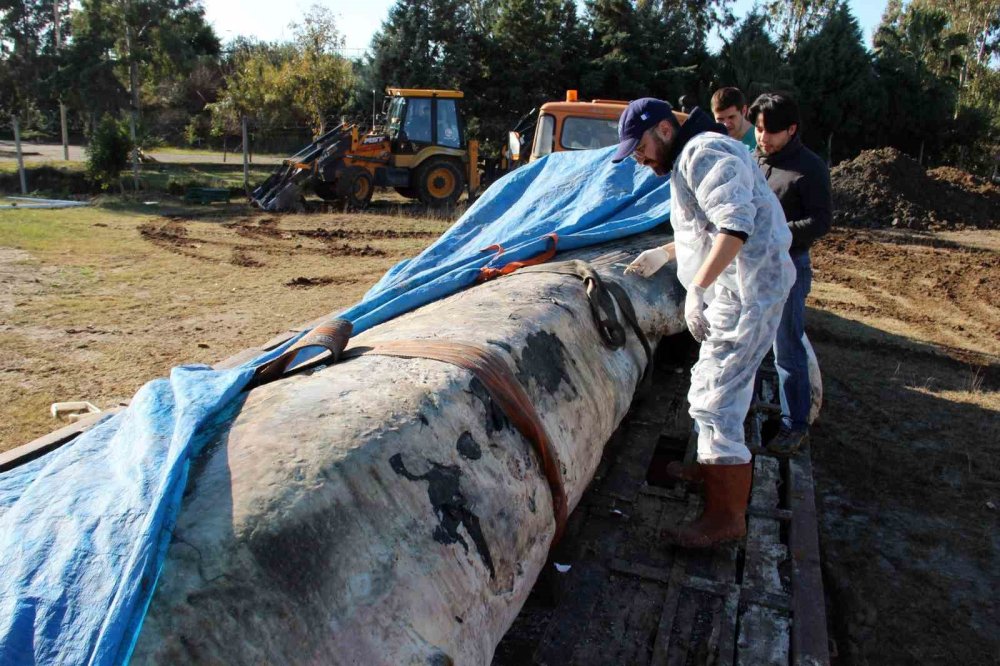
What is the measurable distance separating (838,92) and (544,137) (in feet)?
59.3

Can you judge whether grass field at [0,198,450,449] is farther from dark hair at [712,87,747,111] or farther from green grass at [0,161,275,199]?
dark hair at [712,87,747,111]

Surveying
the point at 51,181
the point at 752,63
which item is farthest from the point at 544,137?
the point at 752,63

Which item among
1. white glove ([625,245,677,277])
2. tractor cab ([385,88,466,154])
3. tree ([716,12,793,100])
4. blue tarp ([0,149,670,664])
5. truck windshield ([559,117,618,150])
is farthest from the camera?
tree ([716,12,793,100])

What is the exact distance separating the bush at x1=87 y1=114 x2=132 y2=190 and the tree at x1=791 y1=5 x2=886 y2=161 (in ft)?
60.3

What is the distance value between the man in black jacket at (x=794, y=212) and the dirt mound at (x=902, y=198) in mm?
10270

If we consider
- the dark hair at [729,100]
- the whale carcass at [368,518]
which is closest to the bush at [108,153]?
the dark hair at [729,100]

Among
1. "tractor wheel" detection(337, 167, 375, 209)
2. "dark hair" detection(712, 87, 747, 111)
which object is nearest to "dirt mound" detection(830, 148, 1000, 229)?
"tractor wheel" detection(337, 167, 375, 209)

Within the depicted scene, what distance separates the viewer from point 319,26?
23531 mm

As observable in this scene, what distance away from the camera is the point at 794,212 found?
A: 358cm

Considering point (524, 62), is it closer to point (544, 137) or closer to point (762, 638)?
point (544, 137)

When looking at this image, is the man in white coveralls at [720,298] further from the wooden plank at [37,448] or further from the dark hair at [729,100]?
the wooden plank at [37,448]

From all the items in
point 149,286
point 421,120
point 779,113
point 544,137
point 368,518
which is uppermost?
point 421,120

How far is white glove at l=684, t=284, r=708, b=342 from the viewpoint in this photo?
2689 mm

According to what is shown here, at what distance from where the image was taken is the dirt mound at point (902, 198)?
12.9m
